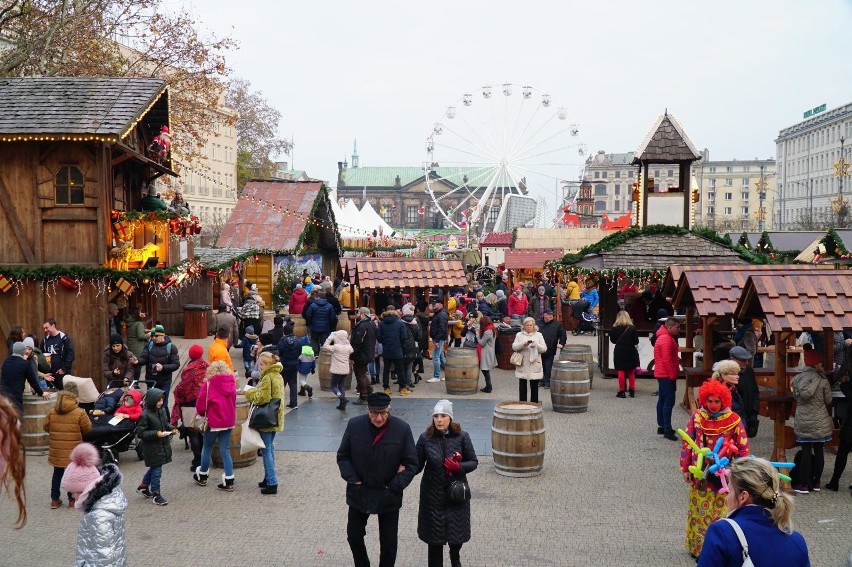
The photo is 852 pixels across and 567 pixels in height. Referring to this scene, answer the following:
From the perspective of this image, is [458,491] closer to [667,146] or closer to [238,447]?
[238,447]

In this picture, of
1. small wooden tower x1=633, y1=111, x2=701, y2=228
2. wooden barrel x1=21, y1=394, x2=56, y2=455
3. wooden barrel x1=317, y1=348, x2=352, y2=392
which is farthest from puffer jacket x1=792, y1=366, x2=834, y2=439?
small wooden tower x1=633, y1=111, x2=701, y2=228

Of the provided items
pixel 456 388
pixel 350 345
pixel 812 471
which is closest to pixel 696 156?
pixel 456 388

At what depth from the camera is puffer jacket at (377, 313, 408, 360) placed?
1630 cm

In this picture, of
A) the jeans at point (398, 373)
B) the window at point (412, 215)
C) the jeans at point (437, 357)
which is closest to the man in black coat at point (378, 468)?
the jeans at point (398, 373)

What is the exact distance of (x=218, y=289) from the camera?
2738 centimetres

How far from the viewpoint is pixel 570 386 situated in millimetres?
14938

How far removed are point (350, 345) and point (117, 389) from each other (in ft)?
16.2

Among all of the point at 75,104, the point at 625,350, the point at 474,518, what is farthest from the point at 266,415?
the point at 75,104

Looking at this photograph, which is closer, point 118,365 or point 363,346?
point 118,365

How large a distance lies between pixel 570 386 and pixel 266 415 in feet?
20.3

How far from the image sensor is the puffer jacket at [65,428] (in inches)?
397

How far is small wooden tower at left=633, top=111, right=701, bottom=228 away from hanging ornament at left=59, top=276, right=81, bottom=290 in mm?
11867

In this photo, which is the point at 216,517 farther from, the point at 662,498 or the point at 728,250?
the point at 728,250

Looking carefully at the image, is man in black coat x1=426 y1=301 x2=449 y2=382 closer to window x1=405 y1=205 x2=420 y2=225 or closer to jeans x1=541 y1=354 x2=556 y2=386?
jeans x1=541 y1=354 x2=556 y2=386
